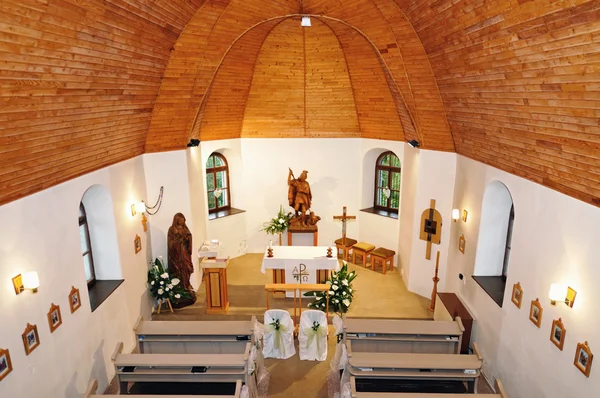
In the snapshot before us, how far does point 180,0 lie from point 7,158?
323cm

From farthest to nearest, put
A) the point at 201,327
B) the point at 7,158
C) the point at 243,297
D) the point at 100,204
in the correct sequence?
the point at 243,297
the point at 100,204
the point at 201,327
the point at 7,158

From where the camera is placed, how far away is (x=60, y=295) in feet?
20.2

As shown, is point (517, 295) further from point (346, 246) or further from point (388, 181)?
point (388, 181)

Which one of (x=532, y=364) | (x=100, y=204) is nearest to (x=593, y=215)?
(x=532, y=364)

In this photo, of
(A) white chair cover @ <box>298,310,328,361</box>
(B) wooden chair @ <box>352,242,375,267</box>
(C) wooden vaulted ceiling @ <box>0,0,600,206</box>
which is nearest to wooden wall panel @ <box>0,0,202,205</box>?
(C) wooden vaulted ceiling @ <box>0,0,600,206</box>

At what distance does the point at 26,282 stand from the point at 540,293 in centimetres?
694

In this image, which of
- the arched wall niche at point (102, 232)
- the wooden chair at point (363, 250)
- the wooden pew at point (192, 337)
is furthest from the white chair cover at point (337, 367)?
the wooden chair at point (363, 250)

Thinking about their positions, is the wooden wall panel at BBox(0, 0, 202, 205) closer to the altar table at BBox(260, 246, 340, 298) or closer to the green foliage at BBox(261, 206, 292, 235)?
the altar table at BBox(260, 246, 340, 298)

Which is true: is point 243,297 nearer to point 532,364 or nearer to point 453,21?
point 532,364

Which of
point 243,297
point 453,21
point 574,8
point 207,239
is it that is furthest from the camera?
point 207,239

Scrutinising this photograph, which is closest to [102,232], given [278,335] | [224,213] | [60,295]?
[60,295]

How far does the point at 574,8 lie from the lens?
356cm

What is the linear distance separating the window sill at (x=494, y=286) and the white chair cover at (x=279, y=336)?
360cm

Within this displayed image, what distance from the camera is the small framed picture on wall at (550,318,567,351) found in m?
5.40
